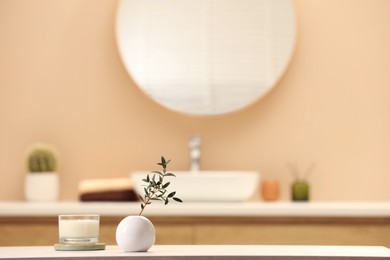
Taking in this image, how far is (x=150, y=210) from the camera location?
3.24 metres

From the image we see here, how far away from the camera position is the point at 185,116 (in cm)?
382

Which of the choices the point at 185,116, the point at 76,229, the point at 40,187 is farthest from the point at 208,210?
the point at 76,229

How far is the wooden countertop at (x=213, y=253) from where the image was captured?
2.04 m

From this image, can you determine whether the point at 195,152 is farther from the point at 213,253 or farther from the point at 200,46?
the point at 213,253

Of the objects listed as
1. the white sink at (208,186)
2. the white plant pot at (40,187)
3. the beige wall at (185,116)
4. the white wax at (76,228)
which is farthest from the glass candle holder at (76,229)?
the beige wall at (185,116)

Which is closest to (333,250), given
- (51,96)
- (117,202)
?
(117,202)

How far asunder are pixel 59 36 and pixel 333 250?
2.01 meters

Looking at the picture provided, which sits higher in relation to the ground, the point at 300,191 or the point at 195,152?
the point at 195,152

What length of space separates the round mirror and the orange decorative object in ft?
1.28

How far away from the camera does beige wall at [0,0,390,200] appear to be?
149 inches

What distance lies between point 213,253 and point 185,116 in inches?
69.5

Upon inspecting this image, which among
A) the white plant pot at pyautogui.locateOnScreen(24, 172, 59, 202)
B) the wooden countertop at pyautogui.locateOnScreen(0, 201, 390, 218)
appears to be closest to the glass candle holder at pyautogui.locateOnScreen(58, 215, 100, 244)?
the wooden countertop at pyautogui.locateOnScreen(0, 201, 390, 218)

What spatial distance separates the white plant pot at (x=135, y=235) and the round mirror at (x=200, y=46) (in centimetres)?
165

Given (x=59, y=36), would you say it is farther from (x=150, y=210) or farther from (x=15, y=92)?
(x=150, y=210)
